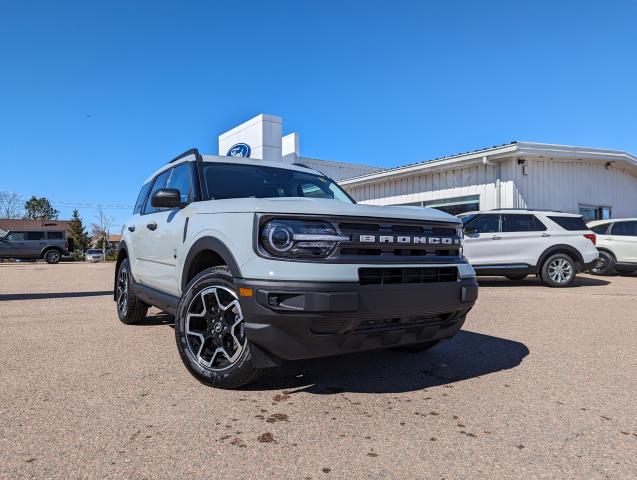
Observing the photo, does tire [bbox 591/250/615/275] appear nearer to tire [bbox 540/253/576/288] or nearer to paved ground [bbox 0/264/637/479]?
tire [bbox 540/253/576/288]

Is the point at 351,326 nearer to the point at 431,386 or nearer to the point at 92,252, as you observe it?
the point at 431,386

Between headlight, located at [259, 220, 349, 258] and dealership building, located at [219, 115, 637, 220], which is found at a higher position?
dealership building, located at [219, 115, 637, 220]

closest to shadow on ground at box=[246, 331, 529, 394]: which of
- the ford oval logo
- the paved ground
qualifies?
the paved ground

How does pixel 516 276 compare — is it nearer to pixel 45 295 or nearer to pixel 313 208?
pixel 313 208

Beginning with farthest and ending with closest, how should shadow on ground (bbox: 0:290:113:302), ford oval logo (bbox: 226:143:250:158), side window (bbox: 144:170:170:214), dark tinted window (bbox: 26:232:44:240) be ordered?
dark tinted window (bbox: 26:232:44:240), ford oval logo (bbox: 226:143:250:158), shadow on ground (bbox: 0:290:113:302), side window (bbox: 144:170:170:214)

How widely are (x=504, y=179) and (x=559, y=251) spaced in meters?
4.50

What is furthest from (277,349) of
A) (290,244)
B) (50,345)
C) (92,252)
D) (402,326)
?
(92,252)

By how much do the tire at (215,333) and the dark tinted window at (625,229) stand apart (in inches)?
500

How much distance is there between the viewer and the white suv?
33.2 ft

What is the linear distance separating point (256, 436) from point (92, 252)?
56327 mm

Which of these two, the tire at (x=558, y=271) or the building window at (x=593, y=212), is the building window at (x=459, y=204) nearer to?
the building window at (x=593, y=212)

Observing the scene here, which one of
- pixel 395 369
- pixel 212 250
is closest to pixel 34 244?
pixel 212 250

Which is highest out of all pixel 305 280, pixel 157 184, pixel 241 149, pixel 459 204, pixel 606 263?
pixel 241 149

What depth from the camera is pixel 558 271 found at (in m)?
10.1
